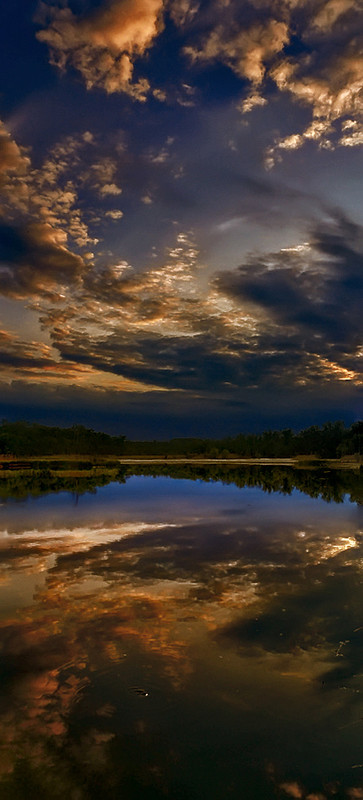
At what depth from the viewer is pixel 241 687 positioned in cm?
708

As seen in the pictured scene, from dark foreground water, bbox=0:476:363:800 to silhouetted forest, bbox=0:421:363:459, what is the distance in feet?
348

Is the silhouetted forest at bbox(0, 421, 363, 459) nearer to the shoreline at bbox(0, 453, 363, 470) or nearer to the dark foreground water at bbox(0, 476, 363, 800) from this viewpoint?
the shoreline at bbox(0, 453, 363, 470)

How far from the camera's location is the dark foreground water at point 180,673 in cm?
530

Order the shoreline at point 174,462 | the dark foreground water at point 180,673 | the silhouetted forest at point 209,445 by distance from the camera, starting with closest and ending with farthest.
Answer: the dark foreground water at point 180,673
the shoreline at point 174,462
the silhouetted forest at point 209,445

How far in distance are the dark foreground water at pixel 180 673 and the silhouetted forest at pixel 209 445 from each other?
348 ft

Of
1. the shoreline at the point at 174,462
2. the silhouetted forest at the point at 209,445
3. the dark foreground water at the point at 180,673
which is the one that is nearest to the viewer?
the dark foreground water at the point at 180,673

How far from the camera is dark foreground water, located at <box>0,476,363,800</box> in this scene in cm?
530

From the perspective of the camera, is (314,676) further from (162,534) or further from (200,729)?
(162,534)

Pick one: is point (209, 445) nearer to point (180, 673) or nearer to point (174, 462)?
point (174, 462)

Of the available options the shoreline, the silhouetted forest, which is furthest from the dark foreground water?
the silhouetted forest

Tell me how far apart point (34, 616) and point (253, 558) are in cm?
813

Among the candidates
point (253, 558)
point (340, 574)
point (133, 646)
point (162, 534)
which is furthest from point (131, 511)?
point (133, 646)

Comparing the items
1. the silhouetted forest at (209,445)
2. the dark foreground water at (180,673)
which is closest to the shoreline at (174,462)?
the silhouetted forest at (209,445)

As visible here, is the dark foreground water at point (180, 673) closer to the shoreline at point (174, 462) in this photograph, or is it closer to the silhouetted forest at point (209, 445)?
the shoreline at point (174, 462)
